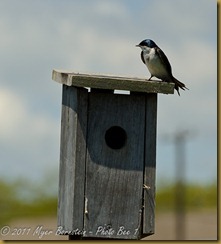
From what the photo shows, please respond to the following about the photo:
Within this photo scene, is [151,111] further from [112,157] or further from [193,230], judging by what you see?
[193,230]

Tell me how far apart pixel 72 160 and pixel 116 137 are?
12.3 inches

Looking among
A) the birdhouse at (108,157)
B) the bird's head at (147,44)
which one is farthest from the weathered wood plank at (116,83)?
the bird's head at (147,44)

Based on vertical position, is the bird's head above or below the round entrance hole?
above

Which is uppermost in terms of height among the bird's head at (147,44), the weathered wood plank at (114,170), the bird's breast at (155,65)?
the bird's head at (147,44)

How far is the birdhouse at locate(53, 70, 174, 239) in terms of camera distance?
588cm

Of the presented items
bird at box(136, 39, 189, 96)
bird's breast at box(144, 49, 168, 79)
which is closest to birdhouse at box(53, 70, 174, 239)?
bird at box(136, 39, 189, 96)

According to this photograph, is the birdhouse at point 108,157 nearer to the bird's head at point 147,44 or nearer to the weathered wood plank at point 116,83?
the weathered wood plank at point 116,83

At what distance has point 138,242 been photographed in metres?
5.87

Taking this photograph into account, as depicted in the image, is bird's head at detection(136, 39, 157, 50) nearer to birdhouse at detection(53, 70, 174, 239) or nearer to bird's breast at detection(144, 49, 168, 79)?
bird's breast at detection(144, 49, 168, 79)

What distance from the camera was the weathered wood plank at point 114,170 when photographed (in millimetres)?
5898

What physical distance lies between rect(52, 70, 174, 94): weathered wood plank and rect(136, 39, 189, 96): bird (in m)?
0.68

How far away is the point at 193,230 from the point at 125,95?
15.3 metres

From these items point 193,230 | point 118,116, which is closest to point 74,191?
point 118,116

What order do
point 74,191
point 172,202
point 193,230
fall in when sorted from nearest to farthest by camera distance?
point 74,191
point 193,230
point 172,202
